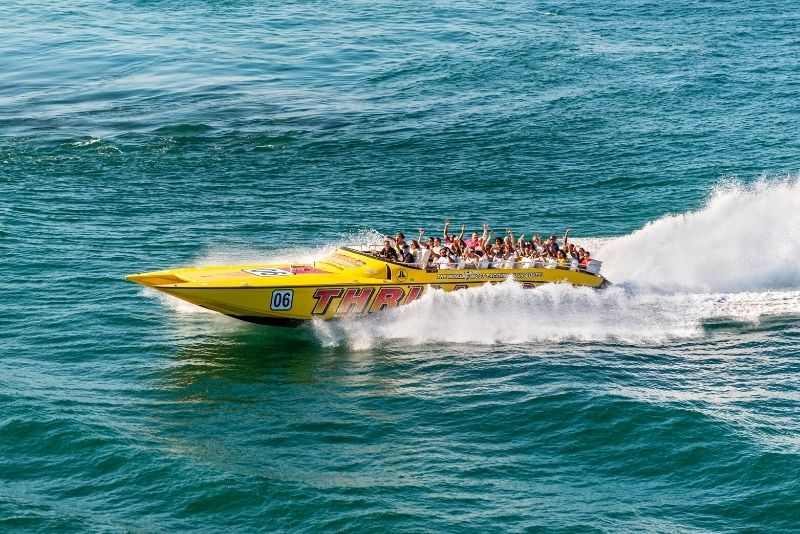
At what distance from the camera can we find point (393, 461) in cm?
A: 2645

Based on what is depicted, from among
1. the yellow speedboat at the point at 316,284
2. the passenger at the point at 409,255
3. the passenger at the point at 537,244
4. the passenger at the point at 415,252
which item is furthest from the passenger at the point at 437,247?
the passenger at the point at 537,244

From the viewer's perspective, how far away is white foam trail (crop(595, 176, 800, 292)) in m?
40.4

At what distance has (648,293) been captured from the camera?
3928 centimetres

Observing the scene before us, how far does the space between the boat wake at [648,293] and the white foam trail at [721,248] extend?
0.13 feet

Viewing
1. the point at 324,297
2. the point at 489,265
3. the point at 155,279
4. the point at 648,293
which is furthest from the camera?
the point at 648,293

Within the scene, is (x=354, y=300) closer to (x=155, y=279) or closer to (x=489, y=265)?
(x=489, y=265)

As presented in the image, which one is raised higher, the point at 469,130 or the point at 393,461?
the point at 469,130

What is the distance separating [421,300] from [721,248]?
529 inches

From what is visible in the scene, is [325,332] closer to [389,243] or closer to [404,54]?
[389,243]

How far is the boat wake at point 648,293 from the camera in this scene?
34906mm

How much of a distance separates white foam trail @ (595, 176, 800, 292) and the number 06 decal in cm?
1313

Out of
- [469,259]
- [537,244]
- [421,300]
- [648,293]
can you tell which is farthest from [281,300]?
[648,293]

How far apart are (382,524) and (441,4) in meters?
75.0

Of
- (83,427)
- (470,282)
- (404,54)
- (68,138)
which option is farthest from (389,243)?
(404,54)
